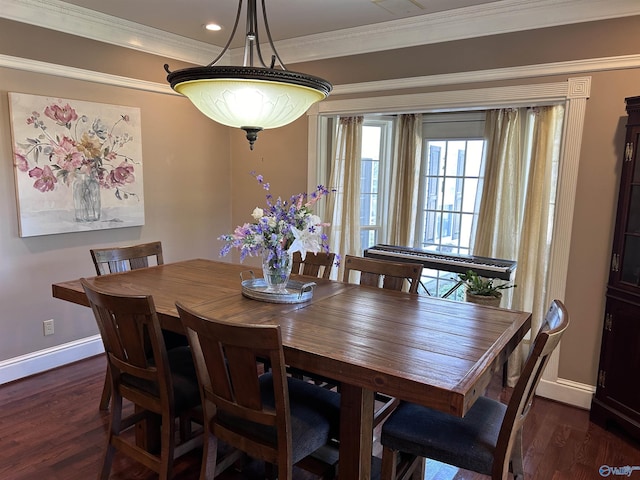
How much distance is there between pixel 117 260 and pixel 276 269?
4.18 feet

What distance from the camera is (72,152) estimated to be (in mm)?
3396

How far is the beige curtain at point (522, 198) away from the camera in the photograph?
11.7 feet

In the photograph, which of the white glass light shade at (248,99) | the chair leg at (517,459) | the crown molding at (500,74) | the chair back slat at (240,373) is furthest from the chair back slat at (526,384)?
the crown molding at (500,74)

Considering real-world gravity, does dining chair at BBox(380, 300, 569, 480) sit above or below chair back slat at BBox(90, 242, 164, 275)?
below

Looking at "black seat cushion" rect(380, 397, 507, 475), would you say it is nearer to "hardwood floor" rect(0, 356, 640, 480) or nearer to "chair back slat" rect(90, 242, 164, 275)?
"hardwood floor" rect(0, 356, 640, 480)

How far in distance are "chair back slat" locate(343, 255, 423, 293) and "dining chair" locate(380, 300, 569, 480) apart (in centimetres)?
81

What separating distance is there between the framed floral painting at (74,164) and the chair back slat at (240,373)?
224cm

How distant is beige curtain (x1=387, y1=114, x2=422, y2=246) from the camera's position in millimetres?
4379

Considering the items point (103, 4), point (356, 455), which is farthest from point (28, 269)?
point (356, 455)

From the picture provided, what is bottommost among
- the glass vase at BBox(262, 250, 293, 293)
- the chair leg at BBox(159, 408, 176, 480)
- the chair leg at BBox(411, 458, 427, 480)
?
the chair leg at BBox(411, 458, 427, 480)

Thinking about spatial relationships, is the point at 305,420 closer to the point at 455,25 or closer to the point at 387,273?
the point at 387,273

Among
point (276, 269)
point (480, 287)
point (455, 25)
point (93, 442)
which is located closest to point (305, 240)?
point (276, 269)

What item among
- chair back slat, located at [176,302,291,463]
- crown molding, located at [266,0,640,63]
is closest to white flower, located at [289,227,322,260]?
chair back slat, located at [176,302,291,463]

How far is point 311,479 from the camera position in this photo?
7.48ft
